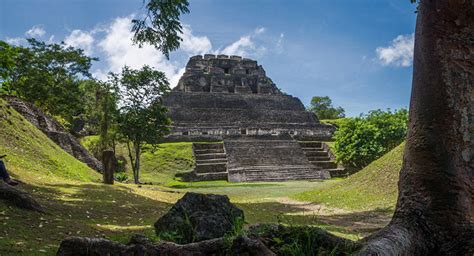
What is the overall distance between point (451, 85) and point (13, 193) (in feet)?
20.2

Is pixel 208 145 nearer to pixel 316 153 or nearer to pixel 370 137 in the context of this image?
pixel 316 153

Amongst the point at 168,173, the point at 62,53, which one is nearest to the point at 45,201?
the point at 168,173

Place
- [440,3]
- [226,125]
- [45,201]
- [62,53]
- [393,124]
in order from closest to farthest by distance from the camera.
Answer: [440,3], [45,201], [393,124], [62,53], [226,125]

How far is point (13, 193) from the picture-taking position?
6.04 metres

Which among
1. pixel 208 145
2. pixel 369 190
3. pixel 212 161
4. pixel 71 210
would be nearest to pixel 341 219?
pixel 369 190

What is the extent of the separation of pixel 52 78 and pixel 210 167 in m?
12.9

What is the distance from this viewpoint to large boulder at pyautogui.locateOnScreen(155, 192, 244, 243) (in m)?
4.30

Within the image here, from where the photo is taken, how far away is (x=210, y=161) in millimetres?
26766

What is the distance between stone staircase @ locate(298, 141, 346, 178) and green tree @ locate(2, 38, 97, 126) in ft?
61.1

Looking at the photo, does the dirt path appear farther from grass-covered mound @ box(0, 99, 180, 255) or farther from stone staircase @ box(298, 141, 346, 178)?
stone staircase @ box(298, 141, 346, 178)

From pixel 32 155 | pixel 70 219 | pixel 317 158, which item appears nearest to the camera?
pixel 70 219

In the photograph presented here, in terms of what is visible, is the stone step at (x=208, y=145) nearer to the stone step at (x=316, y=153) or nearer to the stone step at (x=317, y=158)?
the stone step at (x=316, y=153)

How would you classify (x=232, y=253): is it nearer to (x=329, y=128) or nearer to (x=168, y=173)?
(x=168, y=173)

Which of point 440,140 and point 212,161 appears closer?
point 440,140
